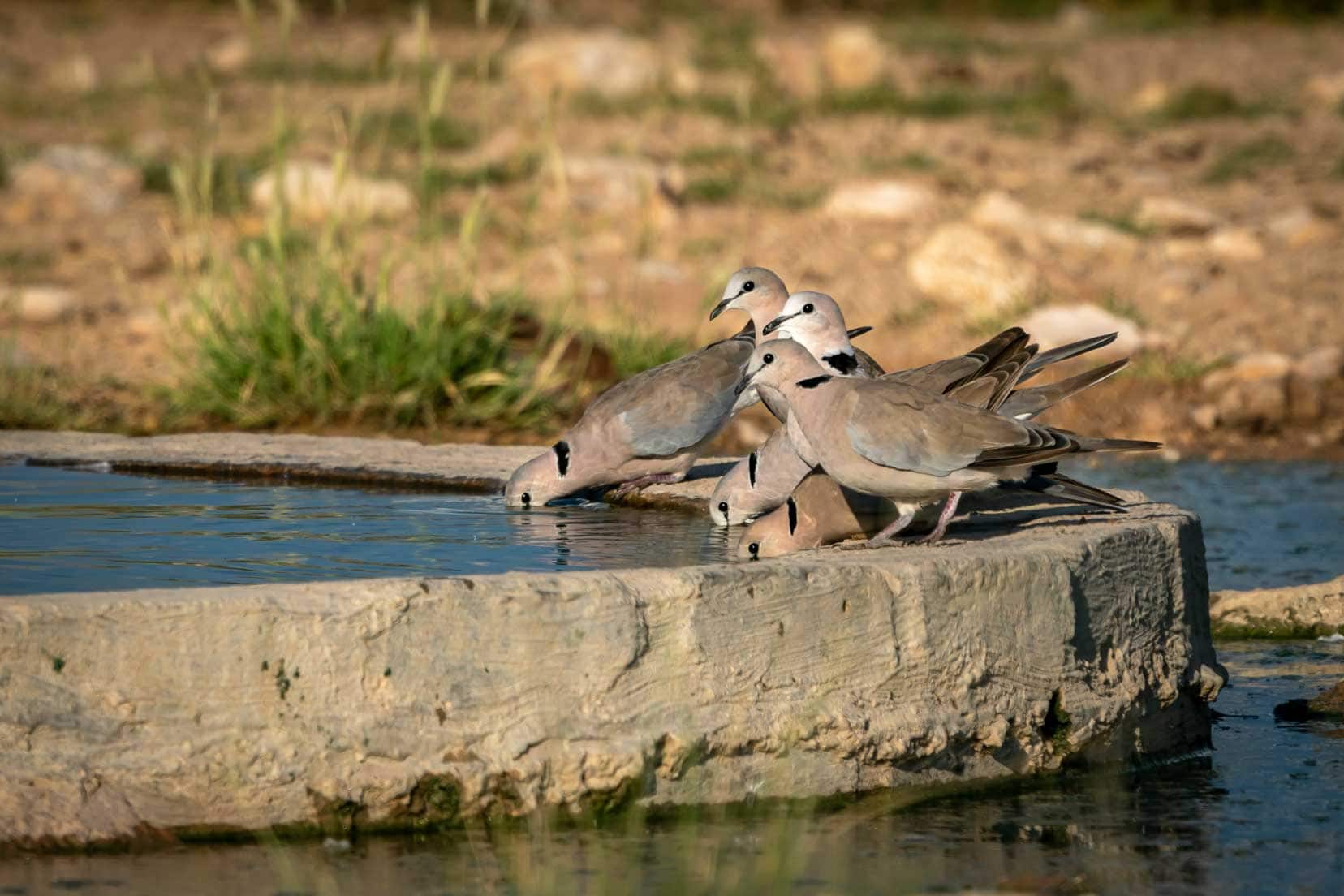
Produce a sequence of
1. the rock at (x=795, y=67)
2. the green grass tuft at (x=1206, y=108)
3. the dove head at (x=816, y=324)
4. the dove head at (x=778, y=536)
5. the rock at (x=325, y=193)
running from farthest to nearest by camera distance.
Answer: the rock at (x=795, y=67) → the green grass tuft at (x=1206, y=108) → the rock at (x=325, y=193) → the dove head at (x=816, y=324) → the dove head at (x=778, y=536)

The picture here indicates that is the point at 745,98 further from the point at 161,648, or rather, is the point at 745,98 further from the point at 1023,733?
the point at 161,648

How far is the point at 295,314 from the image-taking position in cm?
828

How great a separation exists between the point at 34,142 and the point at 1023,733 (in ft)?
42.2

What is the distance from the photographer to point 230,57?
Result: 18.7 metres

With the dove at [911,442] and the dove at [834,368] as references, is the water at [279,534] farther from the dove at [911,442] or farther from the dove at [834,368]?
the dove at [911,442]

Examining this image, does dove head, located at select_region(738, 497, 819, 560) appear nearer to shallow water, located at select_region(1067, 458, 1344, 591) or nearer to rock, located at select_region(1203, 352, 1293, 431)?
shallow water, located at select_region(1067, 458, 1344, 591)

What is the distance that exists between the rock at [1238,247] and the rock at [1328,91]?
484cm

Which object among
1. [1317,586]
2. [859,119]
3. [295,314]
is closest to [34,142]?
[859,119]

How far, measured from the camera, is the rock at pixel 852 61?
17.5 meters

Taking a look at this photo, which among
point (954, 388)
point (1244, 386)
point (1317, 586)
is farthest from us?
point (1244, 386)

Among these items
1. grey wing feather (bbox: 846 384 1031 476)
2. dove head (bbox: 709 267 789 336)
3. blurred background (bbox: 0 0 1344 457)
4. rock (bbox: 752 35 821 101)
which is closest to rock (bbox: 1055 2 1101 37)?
blurred background (bbox: 0 0 1344 457)

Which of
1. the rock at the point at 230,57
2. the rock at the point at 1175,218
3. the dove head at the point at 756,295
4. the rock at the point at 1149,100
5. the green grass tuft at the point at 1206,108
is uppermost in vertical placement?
Answer: the rock at the point at 230,57

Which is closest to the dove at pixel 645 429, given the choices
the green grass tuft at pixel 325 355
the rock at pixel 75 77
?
the green grass tuft at pixel 325 355

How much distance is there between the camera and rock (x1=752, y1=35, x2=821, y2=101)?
17312mm
